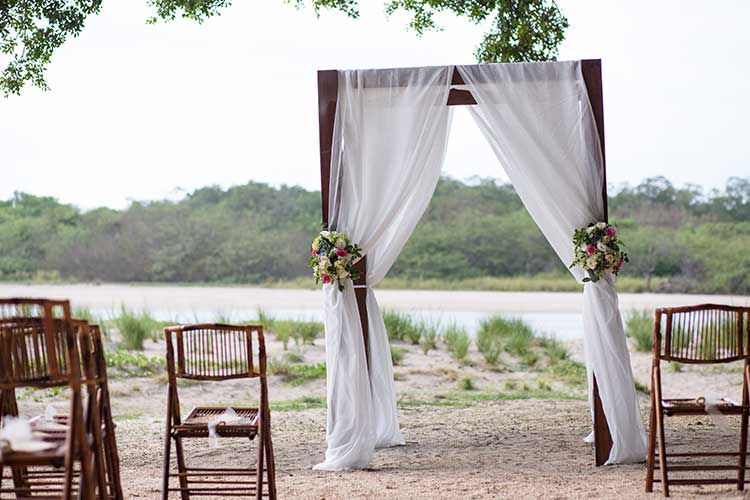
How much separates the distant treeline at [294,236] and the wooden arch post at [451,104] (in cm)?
1266

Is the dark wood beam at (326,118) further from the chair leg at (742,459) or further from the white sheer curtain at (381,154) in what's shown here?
the chair leg at (742,459)

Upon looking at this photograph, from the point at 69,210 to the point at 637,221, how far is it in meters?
11.0

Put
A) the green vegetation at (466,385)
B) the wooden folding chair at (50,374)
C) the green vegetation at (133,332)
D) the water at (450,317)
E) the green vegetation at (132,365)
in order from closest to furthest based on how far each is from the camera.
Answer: the wooden folding chair at (50,374) < the green vegetation at (466,385) < the green vegetation at (132,365) < the green vegetation at (133,332) < the water at (450,317)

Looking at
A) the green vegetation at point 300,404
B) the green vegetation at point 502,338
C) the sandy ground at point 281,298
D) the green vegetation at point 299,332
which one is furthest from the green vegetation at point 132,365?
the sandy ground at point 281,298

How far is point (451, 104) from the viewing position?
560 centimetres

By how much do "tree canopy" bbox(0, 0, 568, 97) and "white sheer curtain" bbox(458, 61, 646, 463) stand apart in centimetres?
266

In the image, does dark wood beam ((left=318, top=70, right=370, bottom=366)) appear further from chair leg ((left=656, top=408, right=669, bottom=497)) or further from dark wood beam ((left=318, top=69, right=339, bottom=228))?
chair leg ((left=656, top=408, right=669, bottom=497))

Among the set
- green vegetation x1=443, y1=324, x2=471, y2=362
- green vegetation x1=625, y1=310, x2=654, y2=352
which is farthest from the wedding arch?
green vegetation x1=625, y1=310, x2=654, y2=352

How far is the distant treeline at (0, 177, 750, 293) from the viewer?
1778 cm

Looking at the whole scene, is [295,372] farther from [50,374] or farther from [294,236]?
[294,236]

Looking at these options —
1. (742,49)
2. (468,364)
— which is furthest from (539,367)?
(742,49)

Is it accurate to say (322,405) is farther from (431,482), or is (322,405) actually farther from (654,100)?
(654,100)

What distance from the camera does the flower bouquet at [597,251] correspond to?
201 inches

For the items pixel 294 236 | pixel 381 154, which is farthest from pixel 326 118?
pixel 294 236
